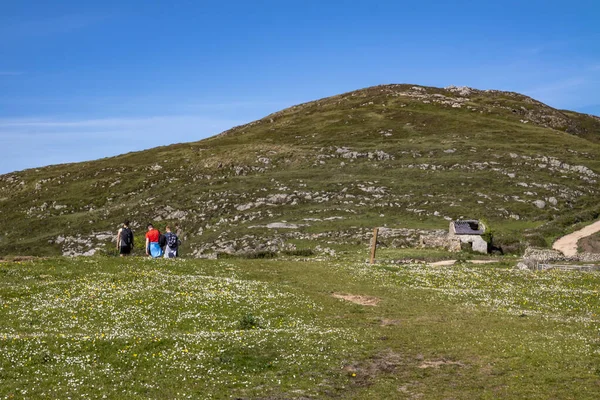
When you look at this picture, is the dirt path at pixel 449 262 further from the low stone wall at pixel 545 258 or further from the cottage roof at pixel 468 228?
the cottage roof at pixel 468 228

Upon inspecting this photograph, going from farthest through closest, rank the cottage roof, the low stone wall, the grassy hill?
the grassy hill < the cottage roof < the low stone wall

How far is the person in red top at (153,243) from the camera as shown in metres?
44.4

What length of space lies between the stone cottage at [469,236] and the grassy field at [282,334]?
2230 cm

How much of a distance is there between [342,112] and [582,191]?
85207 mm

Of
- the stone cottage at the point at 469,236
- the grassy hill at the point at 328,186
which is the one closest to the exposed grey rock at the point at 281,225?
the grassy hill at the point at 328,186

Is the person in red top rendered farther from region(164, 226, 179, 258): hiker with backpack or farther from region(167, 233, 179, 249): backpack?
region(167, 233, 179, 249): backpack

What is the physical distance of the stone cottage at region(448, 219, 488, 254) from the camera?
63688mm

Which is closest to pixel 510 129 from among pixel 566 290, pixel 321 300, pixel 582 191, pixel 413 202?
pixel 582 191

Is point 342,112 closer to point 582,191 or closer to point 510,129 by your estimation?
point 510,129

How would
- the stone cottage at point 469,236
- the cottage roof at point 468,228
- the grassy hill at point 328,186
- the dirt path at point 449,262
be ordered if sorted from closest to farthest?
the dirt path at point 449,262, the stone cottage at point 469,236, the cottage roof at point 468,228, the grassy hill at point 328,186

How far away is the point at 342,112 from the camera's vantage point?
552ft

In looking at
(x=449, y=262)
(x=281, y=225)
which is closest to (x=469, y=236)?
(x=449, y=262)

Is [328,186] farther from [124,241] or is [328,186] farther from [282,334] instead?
[282,334]

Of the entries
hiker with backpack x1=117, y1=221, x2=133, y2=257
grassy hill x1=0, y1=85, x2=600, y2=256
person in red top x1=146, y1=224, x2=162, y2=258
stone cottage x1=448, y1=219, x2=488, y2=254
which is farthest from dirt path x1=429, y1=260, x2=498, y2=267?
hiker with backpack x1=117, y1=221, x2=133, y2=257
